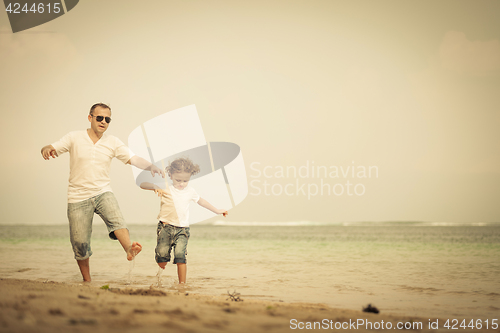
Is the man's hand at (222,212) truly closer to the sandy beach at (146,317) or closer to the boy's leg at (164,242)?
the boy's leg at (164,242)

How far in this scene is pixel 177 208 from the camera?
4438 millimetres

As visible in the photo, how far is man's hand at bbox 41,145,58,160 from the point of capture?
3.90 m

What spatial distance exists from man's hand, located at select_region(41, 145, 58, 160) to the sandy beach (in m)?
1.53

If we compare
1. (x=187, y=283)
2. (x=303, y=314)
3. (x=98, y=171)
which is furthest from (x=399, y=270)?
(x=98, y=171)

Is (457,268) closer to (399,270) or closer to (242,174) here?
(399,270)

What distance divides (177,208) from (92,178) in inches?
39.0

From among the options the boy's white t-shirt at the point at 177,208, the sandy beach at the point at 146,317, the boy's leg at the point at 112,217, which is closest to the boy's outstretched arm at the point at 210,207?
the boy's white t-shirt at the point at 177,208

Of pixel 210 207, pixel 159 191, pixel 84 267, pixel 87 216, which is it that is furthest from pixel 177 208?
pixel 84 267

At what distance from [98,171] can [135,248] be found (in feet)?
3.12

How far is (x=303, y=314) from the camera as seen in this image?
8.56ft

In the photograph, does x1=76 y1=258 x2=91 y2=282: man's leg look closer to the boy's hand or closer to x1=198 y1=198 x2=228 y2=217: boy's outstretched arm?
the boy's hand

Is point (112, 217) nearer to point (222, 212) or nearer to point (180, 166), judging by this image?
point (180, 166)

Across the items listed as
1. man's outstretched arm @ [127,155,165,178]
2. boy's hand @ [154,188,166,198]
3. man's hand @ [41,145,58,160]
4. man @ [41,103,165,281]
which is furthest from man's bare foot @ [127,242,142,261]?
man's hand @ [41,145,58,160]

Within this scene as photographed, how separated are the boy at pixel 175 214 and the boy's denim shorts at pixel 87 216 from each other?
423 mm
